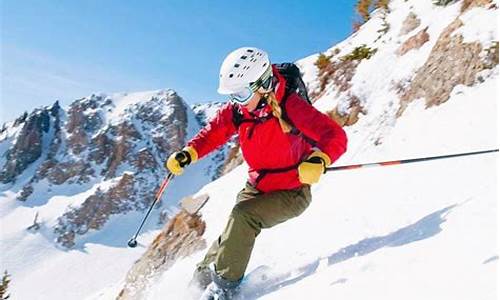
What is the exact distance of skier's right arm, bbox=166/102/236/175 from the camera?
241 inches

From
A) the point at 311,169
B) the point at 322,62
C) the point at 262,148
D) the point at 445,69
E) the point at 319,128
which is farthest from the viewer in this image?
the point at 322,62

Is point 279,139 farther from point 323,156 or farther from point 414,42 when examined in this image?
point 414,42

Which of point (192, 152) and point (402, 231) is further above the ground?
point (192, 152)

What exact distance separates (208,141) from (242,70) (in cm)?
137

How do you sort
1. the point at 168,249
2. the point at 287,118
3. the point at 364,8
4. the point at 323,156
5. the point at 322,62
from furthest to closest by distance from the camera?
the point at 364,8, the point at 322,62, the point at 168,249, the point at 287,118, the point at 323,156

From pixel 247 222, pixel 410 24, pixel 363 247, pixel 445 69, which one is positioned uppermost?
pixel 410 24

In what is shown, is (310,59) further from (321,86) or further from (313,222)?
(313,222)

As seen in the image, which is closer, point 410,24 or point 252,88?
point 252,88

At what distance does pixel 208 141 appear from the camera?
20.8 feet

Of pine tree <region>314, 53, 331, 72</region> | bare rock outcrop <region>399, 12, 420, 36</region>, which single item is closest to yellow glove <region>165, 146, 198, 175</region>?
bare rock outcrop <region>399, 12, 420, 36</region>

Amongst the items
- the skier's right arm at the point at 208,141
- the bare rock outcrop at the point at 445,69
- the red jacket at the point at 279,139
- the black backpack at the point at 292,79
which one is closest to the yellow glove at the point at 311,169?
the red jacket at the point at 279,139

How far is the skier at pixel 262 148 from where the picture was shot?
5160 mm

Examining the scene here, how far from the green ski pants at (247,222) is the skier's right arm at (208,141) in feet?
3.05

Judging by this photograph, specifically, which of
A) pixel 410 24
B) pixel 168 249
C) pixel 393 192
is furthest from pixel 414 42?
pixel 168 249
